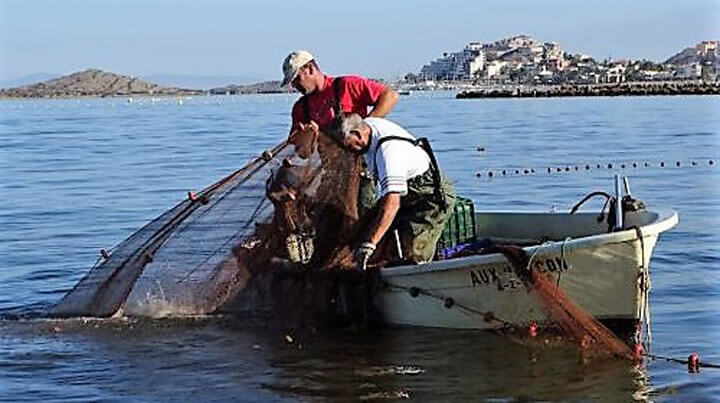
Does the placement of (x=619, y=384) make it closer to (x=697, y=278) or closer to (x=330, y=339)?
(x=330, y=339)

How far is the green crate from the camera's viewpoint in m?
11.7

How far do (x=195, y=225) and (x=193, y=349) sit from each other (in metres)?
1.21

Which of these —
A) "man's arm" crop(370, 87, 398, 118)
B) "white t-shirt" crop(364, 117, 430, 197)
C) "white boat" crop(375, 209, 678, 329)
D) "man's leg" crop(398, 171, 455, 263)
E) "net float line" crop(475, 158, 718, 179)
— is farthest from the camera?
"net float line" crop(475, 158, 718, 179)

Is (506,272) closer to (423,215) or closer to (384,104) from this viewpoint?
(423,215)

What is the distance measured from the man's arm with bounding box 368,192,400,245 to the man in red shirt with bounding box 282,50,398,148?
0.97 m

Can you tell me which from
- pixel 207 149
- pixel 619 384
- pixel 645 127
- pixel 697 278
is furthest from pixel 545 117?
pixel 619 384

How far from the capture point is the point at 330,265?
10703 mm

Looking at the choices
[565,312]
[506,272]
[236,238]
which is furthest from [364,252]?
[565,312]

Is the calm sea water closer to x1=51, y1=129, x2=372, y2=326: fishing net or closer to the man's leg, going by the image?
x1=51, y1=129, x2=372, y2=326: fishing net

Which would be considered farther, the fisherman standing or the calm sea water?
the fisherman standing

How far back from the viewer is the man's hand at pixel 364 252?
401 inches

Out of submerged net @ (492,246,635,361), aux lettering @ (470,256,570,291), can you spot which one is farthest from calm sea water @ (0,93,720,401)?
aux lettering @ (470,256,570,291)

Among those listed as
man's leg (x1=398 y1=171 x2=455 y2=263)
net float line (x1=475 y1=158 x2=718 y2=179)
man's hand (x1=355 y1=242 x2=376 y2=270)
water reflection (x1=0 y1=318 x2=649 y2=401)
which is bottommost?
water reflection (x1=0 y1=318 x2=649 y2=401)

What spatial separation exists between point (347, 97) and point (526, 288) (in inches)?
92.1
